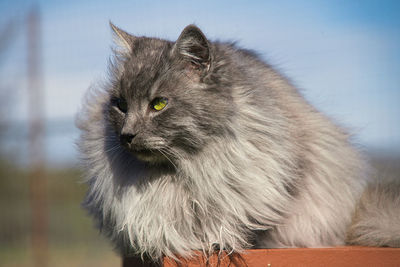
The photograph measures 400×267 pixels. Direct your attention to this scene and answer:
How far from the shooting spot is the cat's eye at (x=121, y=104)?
1.97m

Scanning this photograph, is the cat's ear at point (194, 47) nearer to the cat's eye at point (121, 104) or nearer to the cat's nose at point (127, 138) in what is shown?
the cat's eye at point (121, 104)

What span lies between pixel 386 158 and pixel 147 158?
5.68ft

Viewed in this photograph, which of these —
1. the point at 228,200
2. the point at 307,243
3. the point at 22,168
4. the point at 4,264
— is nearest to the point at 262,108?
the point at 228,200

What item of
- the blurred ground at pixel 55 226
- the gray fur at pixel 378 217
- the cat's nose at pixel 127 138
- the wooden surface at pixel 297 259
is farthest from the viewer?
the blurred ground at pixel 55 226

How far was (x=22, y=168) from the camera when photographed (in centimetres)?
527

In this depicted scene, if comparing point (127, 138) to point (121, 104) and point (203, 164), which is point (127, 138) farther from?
point (203, 164)

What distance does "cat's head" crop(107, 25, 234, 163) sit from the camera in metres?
1.85

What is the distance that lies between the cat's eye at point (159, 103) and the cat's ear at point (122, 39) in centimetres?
37

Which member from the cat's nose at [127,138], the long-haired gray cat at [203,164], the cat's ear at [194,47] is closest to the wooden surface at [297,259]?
the long-haired gray cat at [203,164]

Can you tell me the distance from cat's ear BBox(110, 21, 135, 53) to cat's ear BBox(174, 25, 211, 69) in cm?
30

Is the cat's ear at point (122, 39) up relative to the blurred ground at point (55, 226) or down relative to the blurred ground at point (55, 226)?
up

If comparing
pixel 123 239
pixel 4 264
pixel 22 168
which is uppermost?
pixel 123 239

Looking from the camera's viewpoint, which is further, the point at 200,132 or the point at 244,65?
the point at 244,65

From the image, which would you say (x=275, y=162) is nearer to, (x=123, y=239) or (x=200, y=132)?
(x=200, y=132)
